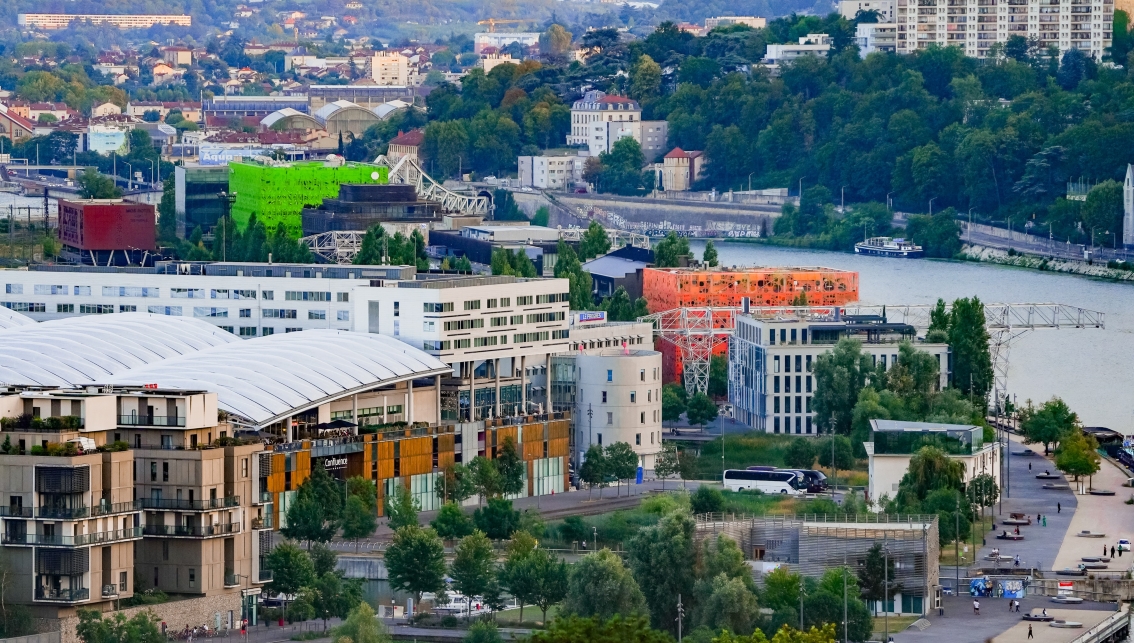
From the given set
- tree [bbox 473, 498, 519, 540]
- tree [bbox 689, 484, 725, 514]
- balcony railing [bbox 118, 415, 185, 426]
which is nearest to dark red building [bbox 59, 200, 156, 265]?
tree [bbox 689, 484, 725, 514]

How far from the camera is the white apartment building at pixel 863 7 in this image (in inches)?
5464

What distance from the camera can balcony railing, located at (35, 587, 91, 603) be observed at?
34.6m

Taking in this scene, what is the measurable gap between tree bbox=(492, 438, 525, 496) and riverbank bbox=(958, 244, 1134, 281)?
41819 millimetres

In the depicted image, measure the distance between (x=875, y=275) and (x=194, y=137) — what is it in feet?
156

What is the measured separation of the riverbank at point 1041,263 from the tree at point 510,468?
41819mm

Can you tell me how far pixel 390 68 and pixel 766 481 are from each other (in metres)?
136

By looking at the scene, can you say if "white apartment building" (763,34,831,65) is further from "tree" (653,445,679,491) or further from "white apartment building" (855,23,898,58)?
"tree" (653,445,679,491)

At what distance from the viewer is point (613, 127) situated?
123 m

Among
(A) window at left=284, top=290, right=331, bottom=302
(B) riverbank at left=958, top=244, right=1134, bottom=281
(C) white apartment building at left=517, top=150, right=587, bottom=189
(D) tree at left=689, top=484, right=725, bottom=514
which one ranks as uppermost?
(C) white apartment building at left=517, top=150, right=587, bottom=189

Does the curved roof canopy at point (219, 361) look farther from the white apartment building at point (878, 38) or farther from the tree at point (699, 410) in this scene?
the white apartment building at point (878, 38)

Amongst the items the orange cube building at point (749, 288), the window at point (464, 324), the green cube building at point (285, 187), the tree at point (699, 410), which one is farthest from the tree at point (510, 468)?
the green cube building at point (285, 187)

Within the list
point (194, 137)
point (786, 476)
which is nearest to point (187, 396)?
point (786, 476)

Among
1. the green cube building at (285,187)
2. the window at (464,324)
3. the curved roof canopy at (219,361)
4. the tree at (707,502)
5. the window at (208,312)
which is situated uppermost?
the green cube building at (285,187)

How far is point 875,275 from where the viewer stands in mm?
87062
